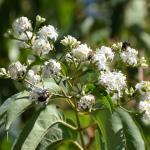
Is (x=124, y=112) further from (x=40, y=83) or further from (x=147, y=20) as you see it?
(x=147, y=20)

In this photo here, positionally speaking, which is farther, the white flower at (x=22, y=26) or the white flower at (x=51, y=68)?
the white flower at (x=22, y=26)

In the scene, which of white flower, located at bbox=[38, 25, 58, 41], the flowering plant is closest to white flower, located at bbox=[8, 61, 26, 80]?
the flowering plant

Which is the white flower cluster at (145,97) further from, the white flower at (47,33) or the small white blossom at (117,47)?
the white flower at (47,33)

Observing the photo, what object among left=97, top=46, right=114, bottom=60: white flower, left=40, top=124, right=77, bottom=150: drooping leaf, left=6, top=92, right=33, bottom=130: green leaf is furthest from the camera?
left=40, top=124, right=77, bottom=150: drooping leaf

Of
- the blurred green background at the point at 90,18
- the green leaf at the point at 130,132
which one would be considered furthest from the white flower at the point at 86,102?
the blurred green background at the point at 90,18

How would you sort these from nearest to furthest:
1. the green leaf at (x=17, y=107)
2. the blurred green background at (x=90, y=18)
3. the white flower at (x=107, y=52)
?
1. the green leaf at (x=17, y=107)
2. the white flower at (x=107, y=52)
3. the blurred green background at (x=90, y=18)

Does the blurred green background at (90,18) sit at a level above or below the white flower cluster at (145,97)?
above

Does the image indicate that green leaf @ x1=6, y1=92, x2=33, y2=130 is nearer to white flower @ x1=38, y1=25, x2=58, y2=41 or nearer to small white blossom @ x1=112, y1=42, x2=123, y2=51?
white flower @ x1=38, y1=25, x2=58, y2=41

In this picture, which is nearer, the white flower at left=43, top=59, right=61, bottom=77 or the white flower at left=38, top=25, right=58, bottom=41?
the white flower at left=43, top=59, right=61, bottom=77
